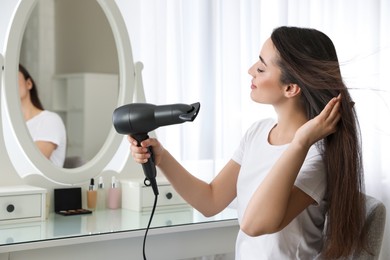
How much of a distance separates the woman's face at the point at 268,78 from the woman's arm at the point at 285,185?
174mm

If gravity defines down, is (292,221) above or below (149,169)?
below

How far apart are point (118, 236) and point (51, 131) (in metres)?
0.48

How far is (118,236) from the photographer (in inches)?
66.6

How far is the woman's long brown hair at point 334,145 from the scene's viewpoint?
1294mm

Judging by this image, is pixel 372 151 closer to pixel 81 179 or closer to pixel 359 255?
Result: pixel 359 255

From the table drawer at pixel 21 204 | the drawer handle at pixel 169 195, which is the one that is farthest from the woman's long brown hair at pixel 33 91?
the drawer handle at pixel 169 195

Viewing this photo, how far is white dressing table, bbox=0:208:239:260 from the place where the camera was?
1.59m

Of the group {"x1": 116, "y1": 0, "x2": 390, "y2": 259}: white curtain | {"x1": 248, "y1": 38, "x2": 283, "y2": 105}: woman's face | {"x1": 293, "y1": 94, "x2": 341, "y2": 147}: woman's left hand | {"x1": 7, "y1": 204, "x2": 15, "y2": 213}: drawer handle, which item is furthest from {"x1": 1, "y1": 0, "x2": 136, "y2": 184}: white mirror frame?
{"x1": 293, "y1": 94, "x2": 341, "y2": 147}: woman's left hand

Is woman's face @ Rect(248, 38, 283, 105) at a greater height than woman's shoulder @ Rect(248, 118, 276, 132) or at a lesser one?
greater

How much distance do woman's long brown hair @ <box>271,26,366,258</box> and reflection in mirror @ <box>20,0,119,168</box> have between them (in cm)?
87

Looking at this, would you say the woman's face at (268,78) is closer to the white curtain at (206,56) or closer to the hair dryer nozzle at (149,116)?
the hair dryer nozzle at (149,116)

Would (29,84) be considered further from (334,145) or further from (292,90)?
(334,145)

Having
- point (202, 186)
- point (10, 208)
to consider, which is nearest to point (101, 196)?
point (10, 208)

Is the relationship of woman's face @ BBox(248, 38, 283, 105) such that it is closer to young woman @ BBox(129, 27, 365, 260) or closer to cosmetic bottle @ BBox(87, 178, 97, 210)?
young woman @ BBox(129, 27, 365, 260)
